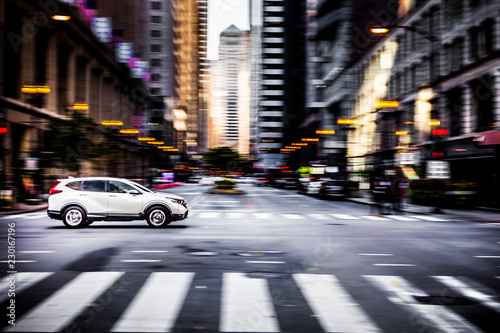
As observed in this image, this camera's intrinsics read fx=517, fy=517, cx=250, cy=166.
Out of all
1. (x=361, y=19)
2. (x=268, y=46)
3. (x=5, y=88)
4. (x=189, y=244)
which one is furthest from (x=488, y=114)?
(x=268, y=46)

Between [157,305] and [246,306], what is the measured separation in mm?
1134

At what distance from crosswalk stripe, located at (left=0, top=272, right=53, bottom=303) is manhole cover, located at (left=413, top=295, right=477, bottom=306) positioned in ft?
18.5

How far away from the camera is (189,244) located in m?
12.6

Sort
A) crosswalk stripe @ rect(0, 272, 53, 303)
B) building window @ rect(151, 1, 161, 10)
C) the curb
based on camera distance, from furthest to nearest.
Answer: building window @ rect(151, 1, 161, 10) → the curb → crosswalk stripe @ rect(0, 272, 53, 303)

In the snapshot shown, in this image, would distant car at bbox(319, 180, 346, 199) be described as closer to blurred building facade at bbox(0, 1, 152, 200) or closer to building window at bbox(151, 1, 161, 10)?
blurred building facade at bbox(0, 1, 152, 200)

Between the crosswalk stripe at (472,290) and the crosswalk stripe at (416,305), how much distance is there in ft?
2.08

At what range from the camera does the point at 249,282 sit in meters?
8.11

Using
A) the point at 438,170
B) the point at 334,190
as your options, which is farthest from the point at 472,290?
the point at 334,190

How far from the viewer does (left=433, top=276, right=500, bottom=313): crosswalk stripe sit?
696 cm

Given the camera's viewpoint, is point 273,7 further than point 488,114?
Yes

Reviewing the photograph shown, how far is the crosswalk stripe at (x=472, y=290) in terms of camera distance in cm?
696

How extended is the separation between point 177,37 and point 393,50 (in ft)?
336

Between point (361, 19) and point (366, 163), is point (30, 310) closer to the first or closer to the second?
point (366, 163)

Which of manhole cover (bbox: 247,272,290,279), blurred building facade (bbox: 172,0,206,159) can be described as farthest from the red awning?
blurred building facade (bbox: 172,0,206,159)
